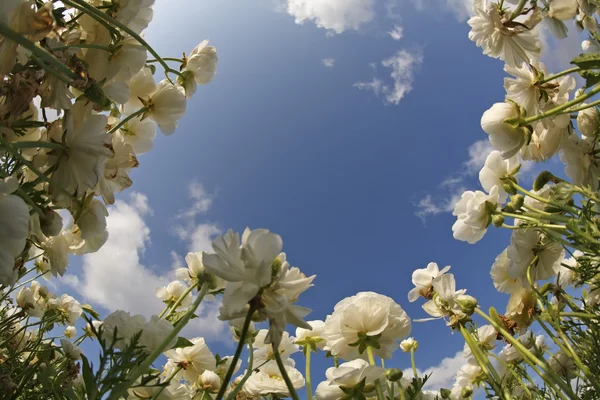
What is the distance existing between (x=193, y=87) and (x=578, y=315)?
1.20 metres

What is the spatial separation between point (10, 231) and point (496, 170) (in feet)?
4.03

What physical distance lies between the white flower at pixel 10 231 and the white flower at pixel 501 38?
1.14m

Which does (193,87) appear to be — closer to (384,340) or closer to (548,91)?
(384,340)

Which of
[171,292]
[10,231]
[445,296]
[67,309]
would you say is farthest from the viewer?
[67,309]

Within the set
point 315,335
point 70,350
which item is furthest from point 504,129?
point 70,350

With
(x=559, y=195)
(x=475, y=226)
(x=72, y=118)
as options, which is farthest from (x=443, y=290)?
(x=72, y=118)

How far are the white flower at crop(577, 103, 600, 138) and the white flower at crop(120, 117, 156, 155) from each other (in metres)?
1.12

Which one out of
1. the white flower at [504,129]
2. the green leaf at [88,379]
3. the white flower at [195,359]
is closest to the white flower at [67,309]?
the white flower at [195,359]

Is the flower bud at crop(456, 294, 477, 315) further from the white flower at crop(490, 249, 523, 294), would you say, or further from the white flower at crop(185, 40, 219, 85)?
the white flower at crop(185, 40, 219, 85)

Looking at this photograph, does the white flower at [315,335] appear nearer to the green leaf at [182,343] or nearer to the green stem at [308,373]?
the green stem at [308,373]

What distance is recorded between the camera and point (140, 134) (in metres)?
1.06

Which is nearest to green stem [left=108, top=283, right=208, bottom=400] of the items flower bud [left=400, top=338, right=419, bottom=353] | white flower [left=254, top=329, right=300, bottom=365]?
white flower [left=254, top=329, right=300, bottom=365]

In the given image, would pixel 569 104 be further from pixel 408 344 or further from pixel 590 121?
pixel 408 344

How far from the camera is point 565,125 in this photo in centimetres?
101
